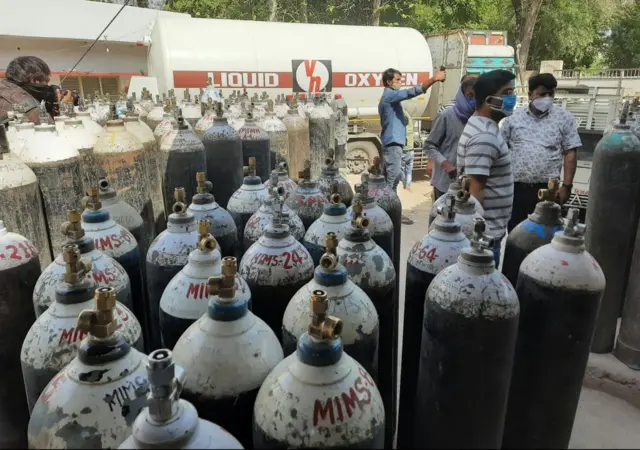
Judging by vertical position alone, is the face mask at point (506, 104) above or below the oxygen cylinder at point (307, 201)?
above

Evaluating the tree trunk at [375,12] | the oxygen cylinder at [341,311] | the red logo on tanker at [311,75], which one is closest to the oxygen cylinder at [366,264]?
the oxygen cylinder at [341,311]

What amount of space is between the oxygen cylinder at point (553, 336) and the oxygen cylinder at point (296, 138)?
158 inches

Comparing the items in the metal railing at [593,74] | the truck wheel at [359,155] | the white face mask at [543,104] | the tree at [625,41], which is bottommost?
the truck wheel at [359,155]

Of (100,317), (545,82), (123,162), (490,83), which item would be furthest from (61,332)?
(545,82)

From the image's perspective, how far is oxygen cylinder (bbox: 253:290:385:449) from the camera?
1.24 meters

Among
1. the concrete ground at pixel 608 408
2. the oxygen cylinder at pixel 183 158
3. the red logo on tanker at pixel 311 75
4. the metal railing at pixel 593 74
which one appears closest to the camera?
the concrete ground at pixel 608 408

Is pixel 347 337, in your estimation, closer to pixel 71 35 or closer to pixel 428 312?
pixel 428 312

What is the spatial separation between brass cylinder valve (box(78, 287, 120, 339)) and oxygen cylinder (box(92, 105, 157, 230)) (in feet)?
7.53

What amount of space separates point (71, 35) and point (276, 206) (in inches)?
560

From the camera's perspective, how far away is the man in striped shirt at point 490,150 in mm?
3102

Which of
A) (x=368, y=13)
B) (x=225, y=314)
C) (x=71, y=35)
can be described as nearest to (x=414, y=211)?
(x=225, y=314)

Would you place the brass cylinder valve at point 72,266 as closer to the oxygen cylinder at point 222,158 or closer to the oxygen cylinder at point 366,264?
the oxygen cylinder at point 366,264

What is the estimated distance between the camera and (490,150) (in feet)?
10.2

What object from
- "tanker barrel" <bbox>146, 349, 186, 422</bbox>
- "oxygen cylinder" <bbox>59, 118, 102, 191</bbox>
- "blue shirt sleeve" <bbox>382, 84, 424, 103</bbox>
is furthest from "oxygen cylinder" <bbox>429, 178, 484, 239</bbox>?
"blue shirt sleeve" <bbox>382, 84, 424, 103</bbox>
